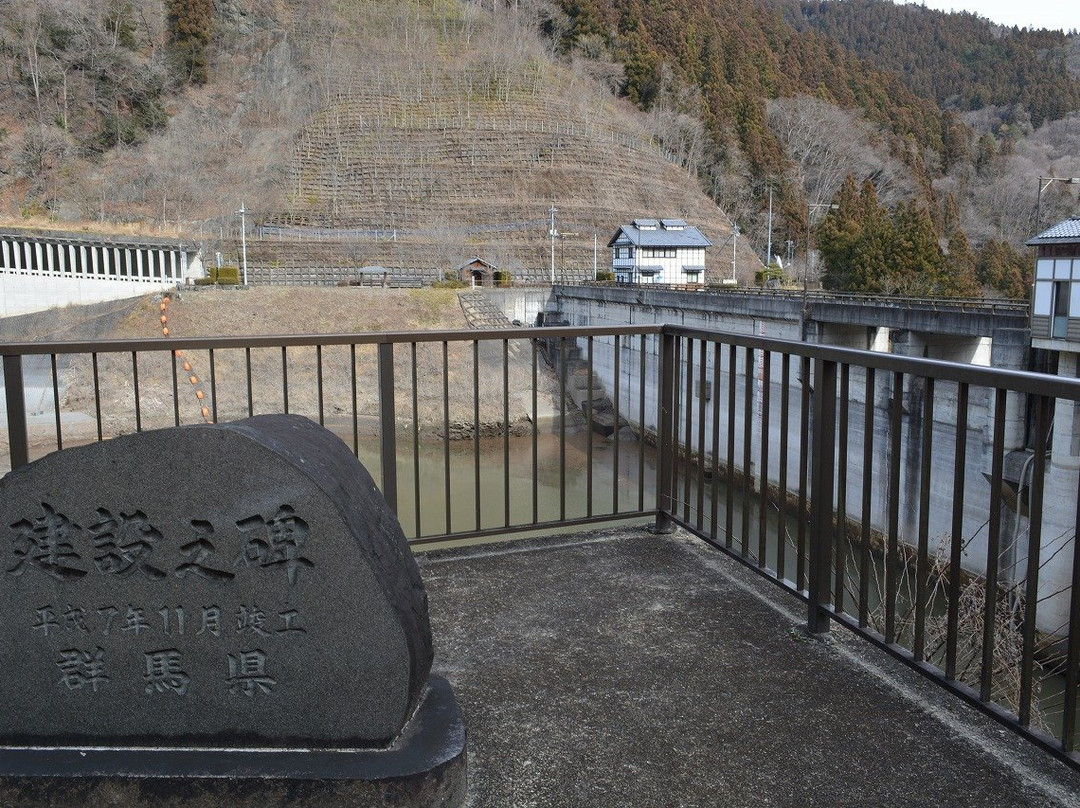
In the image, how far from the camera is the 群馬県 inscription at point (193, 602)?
82.0 inches

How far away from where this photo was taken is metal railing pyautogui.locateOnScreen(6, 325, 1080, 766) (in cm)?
260

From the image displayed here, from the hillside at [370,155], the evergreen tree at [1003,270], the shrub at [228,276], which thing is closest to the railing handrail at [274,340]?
the shrub at [228,276]

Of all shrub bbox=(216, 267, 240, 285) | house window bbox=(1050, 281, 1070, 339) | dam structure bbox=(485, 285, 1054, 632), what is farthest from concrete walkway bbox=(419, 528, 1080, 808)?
shrub bbox=(216, 267, 240, 285)

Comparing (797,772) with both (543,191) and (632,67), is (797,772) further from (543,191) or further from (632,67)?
(632,67)

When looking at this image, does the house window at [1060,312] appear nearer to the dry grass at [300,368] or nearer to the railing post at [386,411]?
the railing post at [386,411]

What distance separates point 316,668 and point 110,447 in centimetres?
72

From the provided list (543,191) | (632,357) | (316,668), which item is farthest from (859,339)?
(543,191)

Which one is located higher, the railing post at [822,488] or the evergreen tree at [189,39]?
the evergreen tree at [189,39]

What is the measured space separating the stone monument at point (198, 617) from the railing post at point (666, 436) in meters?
2.35

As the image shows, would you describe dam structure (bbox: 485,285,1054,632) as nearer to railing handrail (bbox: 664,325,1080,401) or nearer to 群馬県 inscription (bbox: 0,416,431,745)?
railing handrail (bbox: 664,325,1080,401)

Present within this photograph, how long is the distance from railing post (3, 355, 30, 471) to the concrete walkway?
1.72 meters

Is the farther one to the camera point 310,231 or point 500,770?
point 310,231

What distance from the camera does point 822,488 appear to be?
3027mm

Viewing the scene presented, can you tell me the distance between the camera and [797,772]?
231 centimetres
